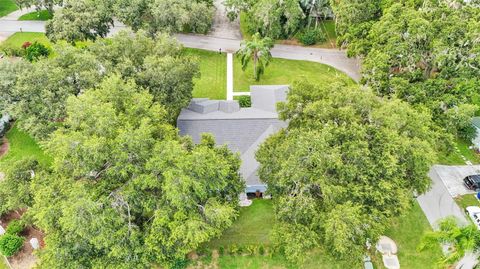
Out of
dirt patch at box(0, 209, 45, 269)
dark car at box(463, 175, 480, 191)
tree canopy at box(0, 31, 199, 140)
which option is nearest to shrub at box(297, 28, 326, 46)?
tree canopy at box(0, 31, 199, 140)

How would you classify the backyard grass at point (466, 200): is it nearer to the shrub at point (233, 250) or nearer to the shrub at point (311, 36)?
the shrub at point (233, 250)

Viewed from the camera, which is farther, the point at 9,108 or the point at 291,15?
the point at 291,15

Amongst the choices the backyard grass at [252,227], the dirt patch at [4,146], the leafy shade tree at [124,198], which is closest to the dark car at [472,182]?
the backyard grass at [252,227]

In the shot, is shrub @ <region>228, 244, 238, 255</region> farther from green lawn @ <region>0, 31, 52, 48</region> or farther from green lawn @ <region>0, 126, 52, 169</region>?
green lawn @ <region>0, 31, 52, 48</region>

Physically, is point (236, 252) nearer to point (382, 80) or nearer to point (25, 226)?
point (25, 226)

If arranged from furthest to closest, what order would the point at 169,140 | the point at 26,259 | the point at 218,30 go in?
1. the point at 218,30
2. the point at 26,259
3. the point at 169,140

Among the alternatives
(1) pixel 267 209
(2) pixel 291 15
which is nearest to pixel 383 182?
(1) pixel 267 209
